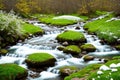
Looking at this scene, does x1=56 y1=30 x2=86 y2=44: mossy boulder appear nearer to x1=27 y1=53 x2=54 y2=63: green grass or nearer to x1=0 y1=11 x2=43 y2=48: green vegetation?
x1=0 y1=11 x2=43 y2=48: green vegetation

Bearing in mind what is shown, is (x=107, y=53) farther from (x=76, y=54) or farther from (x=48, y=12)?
(x=48, y=12)

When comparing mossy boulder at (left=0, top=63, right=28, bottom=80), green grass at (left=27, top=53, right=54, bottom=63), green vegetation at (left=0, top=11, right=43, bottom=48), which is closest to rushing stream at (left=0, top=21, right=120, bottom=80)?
mossy boulder at (left=0, top=63, right=28, bottom=80)

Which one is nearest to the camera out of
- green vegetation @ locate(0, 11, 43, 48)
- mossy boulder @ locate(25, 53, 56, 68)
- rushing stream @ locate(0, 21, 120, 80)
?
rushing stream @ locate(0, 21, 120, 80)

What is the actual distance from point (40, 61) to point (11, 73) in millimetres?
3804

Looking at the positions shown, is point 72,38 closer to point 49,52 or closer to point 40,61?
point 49,52

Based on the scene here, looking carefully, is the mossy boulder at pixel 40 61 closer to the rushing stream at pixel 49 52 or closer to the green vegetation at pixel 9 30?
the rushing stream at pixel 49 52

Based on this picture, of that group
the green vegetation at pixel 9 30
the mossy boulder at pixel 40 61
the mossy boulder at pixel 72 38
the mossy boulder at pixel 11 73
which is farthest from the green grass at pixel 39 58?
the mossy boulder at pixel 72 38

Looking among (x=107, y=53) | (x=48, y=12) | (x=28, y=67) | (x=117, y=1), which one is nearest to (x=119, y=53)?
(x=107, y=53)

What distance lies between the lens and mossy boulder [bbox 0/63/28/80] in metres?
17.8

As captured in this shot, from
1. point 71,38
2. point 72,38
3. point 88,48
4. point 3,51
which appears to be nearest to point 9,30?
point 3,51

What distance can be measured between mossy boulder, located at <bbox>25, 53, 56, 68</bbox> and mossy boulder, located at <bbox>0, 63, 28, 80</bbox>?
2.39 metres

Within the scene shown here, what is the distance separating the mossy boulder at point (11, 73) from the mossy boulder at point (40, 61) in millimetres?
A: 2392

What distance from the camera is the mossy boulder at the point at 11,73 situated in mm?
17766

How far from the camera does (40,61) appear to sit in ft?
70.4
